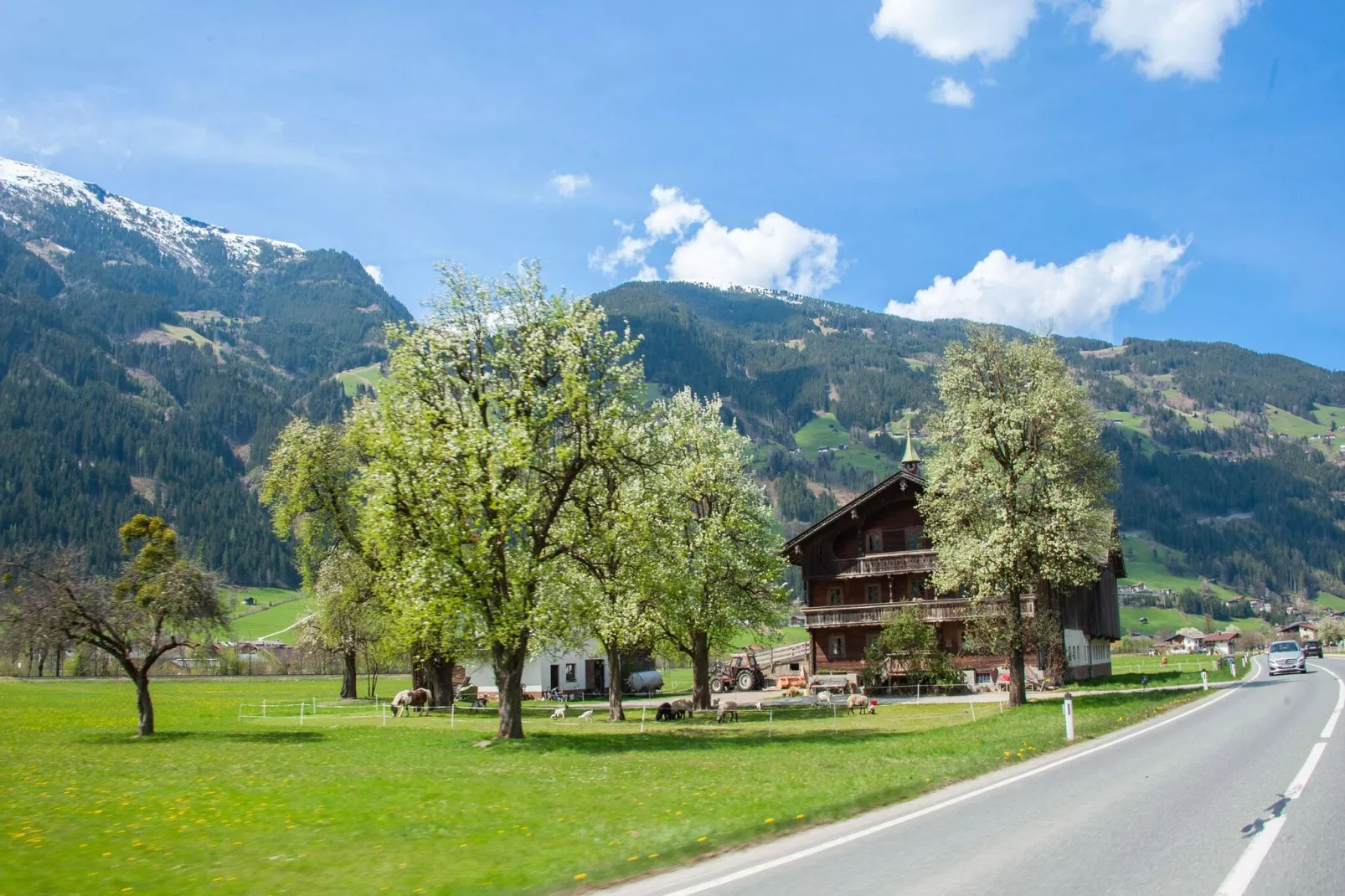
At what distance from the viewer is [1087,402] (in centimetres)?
4153

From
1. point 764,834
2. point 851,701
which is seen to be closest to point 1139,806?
point 764,834

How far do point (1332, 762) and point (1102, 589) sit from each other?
207 ft

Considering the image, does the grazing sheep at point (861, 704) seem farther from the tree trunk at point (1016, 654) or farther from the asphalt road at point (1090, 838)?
the asphalt road at point (1090, 838)

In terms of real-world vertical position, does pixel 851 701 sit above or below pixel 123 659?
below

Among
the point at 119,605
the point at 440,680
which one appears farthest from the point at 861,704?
the point at 119,605

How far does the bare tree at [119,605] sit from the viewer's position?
3128 cm

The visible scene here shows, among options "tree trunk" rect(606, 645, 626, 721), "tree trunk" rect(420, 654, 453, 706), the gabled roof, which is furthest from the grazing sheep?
"tree trunk" rect(420, 654, 453, 706)

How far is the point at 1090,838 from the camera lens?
11.4m

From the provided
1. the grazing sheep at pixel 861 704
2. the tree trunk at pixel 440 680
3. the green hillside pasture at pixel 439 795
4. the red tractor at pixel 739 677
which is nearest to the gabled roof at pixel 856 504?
the red tractor at pixel 739 677

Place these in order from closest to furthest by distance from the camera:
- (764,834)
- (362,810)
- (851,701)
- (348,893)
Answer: (348,893)
(764,834)
(362,810)
(851,701)

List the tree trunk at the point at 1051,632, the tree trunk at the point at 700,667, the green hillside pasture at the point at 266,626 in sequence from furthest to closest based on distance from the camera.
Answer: the green hillside pasture at the point at 266,626
the tree trunk at the point at 700,667
the tree trunk at the point at 1051,632

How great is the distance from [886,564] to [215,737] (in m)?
43.3

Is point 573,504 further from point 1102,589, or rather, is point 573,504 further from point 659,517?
point 1102,589

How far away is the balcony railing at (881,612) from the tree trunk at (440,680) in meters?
25.6
